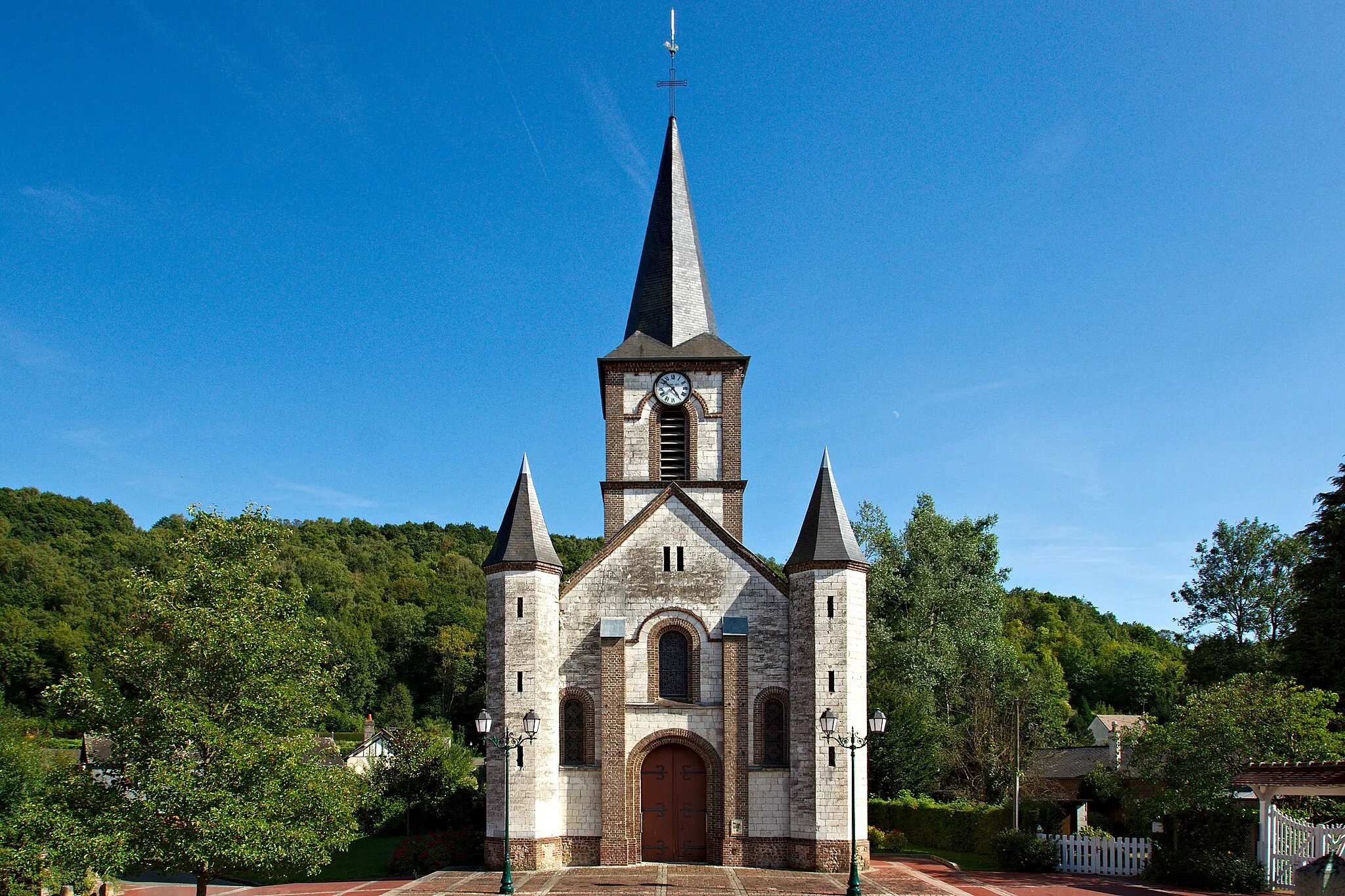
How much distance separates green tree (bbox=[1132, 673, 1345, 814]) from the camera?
23672 mm

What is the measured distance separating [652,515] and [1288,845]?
17764 mm

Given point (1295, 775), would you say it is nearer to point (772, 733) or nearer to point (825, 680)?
point (825, 680)

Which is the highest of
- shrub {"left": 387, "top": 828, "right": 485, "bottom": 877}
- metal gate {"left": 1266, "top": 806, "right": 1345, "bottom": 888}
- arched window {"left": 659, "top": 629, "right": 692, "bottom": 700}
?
arched window {"left": 659, "top": 629, "right": 692, "bottom": 700}

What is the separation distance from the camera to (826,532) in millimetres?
28531

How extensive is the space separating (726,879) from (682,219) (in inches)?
845

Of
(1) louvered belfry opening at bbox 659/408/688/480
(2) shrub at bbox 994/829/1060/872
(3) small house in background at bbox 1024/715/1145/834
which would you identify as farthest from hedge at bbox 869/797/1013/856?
(1) louvered belfry opening at bbox 659/408/688/480

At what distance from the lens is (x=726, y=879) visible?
81.8 ft

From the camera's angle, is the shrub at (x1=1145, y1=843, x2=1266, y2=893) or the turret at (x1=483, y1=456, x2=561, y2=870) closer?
the shrub at (x1=1145, y1=843, x2=1266, y2=893)

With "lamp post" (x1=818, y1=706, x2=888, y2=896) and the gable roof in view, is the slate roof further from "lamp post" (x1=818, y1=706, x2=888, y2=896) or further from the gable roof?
the gable roof

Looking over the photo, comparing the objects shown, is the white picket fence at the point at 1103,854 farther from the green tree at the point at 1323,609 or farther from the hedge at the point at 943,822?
the green tree at the point at 1323,609

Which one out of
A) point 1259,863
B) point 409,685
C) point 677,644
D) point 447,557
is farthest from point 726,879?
point 447,557

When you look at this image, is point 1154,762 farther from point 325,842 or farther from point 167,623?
point 167,623

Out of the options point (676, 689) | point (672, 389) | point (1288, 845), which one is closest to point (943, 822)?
point (676, 689)

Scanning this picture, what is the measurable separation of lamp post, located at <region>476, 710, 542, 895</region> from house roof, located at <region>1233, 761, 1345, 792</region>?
16.5 m
